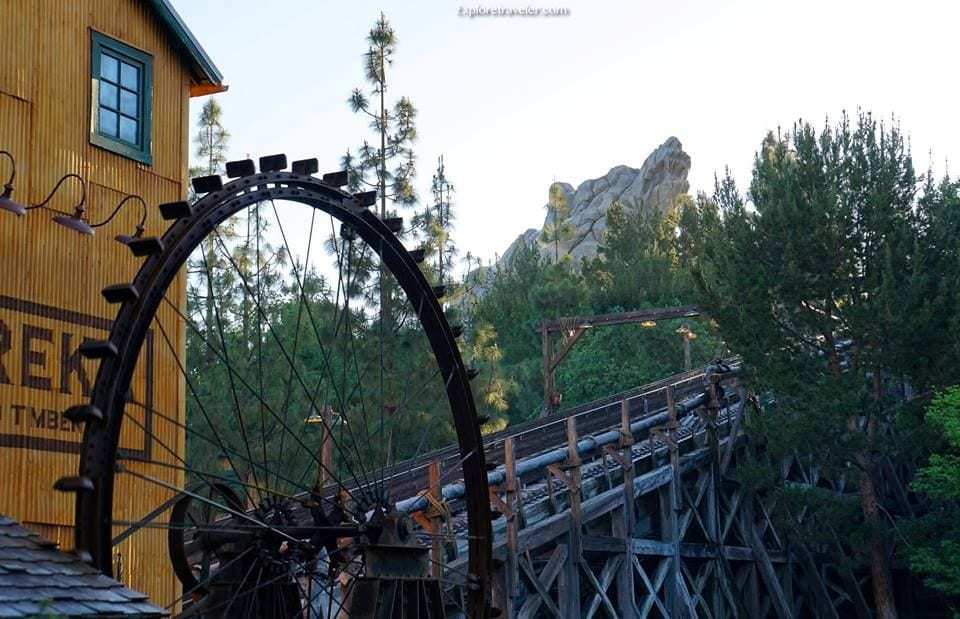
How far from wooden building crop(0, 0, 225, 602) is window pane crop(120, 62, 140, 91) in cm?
1

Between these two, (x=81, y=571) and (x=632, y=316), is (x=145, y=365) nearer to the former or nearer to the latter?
(x=81, y=571)

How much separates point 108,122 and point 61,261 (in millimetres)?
1549

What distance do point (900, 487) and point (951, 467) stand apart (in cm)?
539

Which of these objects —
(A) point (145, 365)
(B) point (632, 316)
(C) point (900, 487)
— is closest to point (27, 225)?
(A) point (145, 365)

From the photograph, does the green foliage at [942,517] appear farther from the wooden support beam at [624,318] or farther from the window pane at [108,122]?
the window pane at [108,122]

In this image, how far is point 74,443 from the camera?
42.1 ft

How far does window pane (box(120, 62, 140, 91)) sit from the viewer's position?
14.1 metres

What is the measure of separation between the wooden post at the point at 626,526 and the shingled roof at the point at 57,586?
499 inches

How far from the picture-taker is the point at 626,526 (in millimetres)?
21625

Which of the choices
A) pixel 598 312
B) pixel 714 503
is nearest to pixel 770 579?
pixel 714 503

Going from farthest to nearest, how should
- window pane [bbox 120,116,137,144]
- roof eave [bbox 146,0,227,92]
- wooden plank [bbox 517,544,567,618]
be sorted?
wooden plank [bbox 517,544,567,618], roof eave [bbox 146,0,227,92], window pane [bbox 120,116,137,144]

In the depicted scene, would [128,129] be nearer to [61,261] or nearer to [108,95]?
[108,95]

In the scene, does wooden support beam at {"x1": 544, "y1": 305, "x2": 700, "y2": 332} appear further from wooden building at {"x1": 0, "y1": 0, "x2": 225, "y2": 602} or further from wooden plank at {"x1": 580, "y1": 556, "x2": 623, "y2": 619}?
wooden building at {"x1": 0, "y1": 0, "x2": 225, "y2": 602}

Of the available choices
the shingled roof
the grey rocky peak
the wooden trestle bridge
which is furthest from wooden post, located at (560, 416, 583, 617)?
the grey rocky peak
